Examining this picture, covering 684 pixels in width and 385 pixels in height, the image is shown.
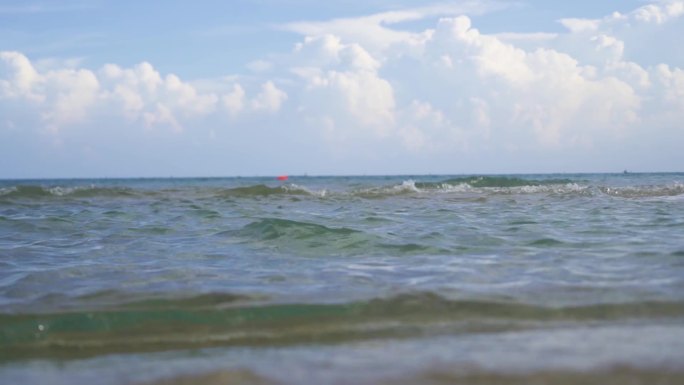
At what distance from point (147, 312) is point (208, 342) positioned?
2.64 feet

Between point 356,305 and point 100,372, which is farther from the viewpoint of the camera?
point 356,305

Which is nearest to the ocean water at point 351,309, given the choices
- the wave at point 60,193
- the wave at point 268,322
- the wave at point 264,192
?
the wave at point 268,322

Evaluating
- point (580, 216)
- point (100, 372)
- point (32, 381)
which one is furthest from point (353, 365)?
point (580, 216)

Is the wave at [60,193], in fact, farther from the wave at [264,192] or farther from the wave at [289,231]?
the wave at [289,231]

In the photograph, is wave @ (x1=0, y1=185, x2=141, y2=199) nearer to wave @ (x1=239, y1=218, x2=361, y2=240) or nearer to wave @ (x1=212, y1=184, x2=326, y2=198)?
wave @ (x1=212, y1=184, x2=326, y2=198)

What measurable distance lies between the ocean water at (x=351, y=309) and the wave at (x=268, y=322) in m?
0.01

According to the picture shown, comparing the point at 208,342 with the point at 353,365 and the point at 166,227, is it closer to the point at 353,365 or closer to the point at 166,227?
the point at 353,365

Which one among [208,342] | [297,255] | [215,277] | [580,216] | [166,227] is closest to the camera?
[208,342]

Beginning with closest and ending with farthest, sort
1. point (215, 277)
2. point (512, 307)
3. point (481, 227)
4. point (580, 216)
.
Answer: point (512, 307) < point (215, 277) < point (481, 227) < point (580, 216)

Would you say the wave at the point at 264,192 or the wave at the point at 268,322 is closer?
the wave at the point at 268,322

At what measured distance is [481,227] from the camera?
32.9 feet

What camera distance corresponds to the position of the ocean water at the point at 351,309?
3.63 metres

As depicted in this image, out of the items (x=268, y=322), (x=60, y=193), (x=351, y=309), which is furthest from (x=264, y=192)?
(x=268, y=322)

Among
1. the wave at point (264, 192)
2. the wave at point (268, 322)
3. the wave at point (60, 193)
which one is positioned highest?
the wave at point (264, 192)
